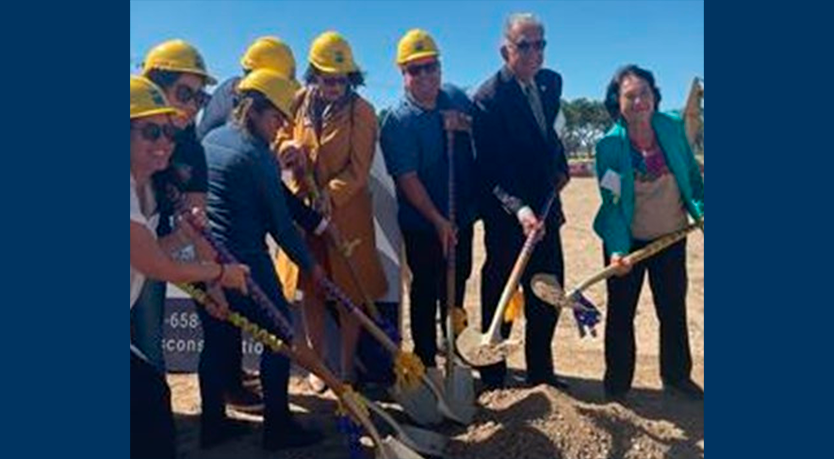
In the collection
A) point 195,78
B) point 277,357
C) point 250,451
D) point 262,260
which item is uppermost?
point 195,78

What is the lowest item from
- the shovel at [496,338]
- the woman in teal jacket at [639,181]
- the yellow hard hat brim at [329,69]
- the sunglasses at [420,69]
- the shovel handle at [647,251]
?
the shovel at [496,338]

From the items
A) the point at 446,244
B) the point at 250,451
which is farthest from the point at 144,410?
the point at 446,244

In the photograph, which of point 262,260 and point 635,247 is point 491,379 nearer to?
point 635,247

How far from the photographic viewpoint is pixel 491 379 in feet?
17.4

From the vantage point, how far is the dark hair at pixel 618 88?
15.4 ft

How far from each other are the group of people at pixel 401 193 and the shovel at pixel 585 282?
70 millimetres

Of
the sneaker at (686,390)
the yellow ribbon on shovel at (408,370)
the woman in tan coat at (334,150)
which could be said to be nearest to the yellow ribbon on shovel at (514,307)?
the yellow ribbon on shovel at (408,370)

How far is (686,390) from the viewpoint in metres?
5.32

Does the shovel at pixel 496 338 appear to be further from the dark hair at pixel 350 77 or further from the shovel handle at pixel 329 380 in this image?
the dark hair at pixel 350 77

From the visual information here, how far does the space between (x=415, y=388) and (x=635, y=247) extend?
53.9 inches

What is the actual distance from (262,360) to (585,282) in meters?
1.66

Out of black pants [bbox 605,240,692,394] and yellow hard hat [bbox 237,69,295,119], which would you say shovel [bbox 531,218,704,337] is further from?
yellow hard hat [bbox 237,69,295,119]

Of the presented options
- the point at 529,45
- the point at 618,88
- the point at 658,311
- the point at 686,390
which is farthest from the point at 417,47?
the point at 686,390

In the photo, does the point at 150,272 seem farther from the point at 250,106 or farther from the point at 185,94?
the point at 185,94
